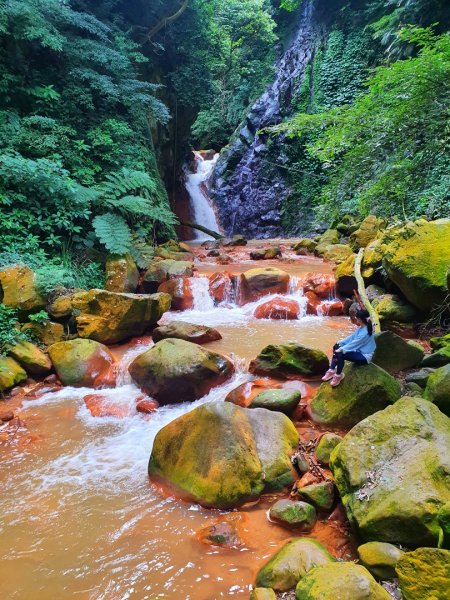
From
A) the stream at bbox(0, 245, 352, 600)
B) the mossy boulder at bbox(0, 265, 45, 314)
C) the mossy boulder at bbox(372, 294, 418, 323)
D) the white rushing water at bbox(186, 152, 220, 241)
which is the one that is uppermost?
the white rushing water at bbox(186, 152, 220, 241)

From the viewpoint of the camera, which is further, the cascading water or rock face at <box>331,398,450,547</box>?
the cascading water

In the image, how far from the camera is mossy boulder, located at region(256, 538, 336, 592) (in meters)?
2.68

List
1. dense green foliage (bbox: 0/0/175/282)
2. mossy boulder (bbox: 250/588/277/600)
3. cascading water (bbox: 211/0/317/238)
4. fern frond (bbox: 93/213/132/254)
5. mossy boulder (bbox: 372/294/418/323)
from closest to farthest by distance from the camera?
mossy boulder (bbox: 250/588/277/600)
mossy boulder (bbox: 372/294/418/323)
dense green foliage (bbox: 0/0/175/282)
fern frond (bbox: 93/213/132/254)
cascading water (bbox: 211/0/317/238)

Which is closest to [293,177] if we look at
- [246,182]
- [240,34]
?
[246,182]

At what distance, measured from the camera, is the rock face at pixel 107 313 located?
7.39m

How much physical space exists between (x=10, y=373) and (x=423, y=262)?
6869mm

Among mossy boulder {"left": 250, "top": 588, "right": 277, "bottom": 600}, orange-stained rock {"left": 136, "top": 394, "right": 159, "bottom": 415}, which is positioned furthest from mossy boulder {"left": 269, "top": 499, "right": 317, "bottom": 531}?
orange-stained rock {"left": 136, "top": 394, "right": 159, "bottom": 415}

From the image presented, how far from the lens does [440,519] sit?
235 centimetres

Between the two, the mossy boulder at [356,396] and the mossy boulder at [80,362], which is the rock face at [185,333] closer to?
the mossy boulder at [80,362]

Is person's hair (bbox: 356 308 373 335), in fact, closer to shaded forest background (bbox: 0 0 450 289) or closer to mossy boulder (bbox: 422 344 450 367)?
mossy boulder (bbox: 422 344 450 367)

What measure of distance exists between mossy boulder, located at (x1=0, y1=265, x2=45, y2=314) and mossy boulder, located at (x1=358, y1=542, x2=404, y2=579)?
6400mm

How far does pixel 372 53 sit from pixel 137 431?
Result: 67.2ft

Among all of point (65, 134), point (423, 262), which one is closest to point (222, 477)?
point (423, 262)

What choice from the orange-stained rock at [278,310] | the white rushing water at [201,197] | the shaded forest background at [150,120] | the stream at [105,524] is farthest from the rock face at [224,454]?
the white rushing water at [201,197]
